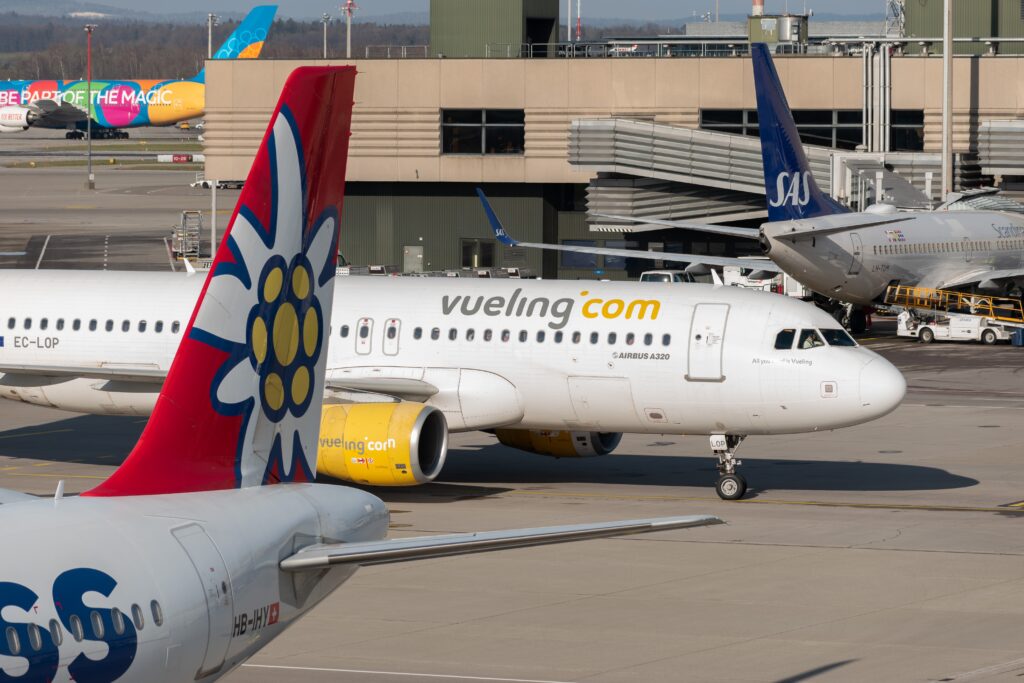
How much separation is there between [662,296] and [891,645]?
1186 cm

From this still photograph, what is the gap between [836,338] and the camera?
28.3 m

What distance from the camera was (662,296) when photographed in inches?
1161

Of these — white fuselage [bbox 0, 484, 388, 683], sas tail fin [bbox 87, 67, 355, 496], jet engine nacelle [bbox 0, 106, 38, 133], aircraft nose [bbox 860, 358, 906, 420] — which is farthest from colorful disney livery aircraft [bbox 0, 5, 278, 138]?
white fuselage [bbox 0, 484, 388, 683]

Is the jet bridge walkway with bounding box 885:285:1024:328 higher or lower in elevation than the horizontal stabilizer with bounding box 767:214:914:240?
lower

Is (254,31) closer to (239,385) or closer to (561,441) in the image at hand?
(561,441)

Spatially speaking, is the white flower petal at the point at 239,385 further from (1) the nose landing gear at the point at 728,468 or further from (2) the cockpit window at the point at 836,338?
(2) the cockpit window at the point at 836,338

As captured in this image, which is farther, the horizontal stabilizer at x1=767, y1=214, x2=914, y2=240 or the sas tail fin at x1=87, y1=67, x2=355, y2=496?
the horizontal stabilizer at x1=767, y1=214, x2=914, y2=240

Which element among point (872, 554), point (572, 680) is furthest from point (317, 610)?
point (872, 554)

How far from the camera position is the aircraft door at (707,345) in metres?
28.1

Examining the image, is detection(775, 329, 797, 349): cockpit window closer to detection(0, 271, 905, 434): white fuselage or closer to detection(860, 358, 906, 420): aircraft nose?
detection(0, 271, 905, 434): white fuselage

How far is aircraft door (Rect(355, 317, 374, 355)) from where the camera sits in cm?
3016

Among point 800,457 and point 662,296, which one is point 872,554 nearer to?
point 662,296

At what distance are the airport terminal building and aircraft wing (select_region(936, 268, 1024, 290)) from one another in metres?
6.31

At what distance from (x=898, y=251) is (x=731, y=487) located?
2871 cm
